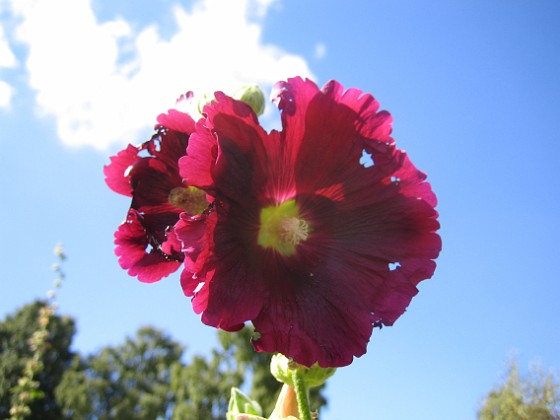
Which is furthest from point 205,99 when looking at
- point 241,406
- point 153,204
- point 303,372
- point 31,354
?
point 31,354

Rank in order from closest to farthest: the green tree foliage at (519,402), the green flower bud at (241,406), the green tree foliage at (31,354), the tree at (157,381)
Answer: the green flower bud at (241,406) → the green tree foliage at (519,402) → the tree at (157,381) → the green tree foliage at (31,354)

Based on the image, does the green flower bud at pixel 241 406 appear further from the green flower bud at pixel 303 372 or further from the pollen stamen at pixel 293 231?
the pollen stamen at pixel 293 231

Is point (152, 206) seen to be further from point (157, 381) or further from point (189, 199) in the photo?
point (157, 381)

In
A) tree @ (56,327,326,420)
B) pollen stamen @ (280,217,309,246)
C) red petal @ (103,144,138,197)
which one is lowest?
pollen stamen @ (280,217,309,246)

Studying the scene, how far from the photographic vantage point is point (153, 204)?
1.07 metres

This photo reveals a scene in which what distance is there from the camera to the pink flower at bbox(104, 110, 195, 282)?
1048 millimetres

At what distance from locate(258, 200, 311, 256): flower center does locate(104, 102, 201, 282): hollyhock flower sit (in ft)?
0.41

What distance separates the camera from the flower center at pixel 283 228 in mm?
1003

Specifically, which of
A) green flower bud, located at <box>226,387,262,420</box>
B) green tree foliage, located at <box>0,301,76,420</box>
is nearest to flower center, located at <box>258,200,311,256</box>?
green flower bud, located at <box>226,387,262,420</box>

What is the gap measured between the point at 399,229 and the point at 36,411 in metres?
28.1

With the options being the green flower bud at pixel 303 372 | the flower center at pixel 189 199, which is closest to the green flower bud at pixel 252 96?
the flower center at pixel 189 199

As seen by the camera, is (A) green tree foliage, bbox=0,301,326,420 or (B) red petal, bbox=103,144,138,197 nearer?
(B) red petal, bbox=103,144,138,197

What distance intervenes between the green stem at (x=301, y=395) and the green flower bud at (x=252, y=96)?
48 centimetres

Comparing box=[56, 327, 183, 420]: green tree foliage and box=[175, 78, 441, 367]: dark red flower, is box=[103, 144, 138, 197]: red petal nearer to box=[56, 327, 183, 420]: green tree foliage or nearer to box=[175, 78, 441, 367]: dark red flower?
box=[175, 78, 441, 367]: dark red flower
